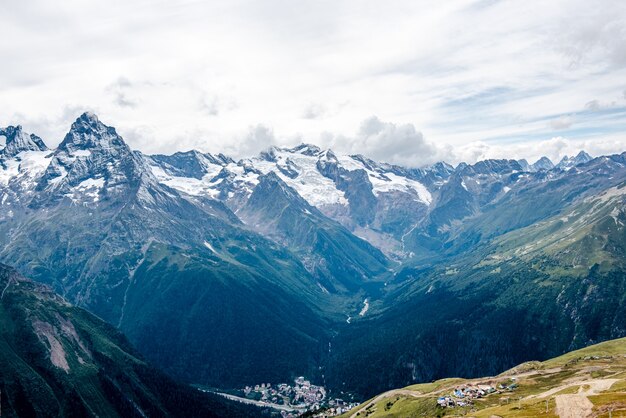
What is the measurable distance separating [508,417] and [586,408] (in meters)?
25.9

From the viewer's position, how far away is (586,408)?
188 metres

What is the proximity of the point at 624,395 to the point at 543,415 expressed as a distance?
1100 inches

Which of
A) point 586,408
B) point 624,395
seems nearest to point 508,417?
point 586,408

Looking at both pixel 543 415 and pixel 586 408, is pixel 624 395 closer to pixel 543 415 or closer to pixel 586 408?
pixel 586 408

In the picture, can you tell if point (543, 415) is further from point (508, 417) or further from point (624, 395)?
point (624, 395)

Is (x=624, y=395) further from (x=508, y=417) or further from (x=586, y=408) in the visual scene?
(x=508, y=417)

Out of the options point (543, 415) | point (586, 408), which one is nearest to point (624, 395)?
point (586, 408)

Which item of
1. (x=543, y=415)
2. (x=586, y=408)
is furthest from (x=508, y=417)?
(x=586, y=408)

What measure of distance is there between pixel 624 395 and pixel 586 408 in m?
14.1

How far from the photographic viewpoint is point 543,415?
623 feet

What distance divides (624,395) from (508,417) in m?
38.5

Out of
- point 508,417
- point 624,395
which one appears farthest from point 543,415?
point 624,395
